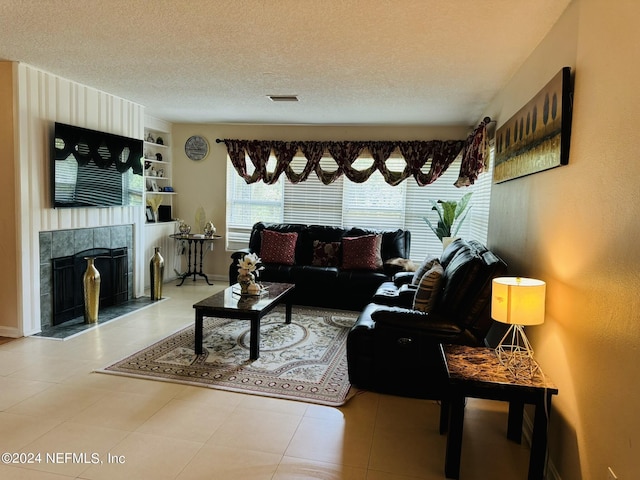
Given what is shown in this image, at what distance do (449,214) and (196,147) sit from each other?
12.6ft

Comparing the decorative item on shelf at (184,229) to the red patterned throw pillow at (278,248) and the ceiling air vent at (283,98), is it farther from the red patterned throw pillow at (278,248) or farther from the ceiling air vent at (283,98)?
the ceiling air vent at (283,98)

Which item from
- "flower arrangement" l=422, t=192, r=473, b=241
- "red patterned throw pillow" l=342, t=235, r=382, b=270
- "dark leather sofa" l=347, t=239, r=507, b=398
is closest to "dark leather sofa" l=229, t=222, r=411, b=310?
"red patterned throw pillow" l=342, t=235, r=382, b=270

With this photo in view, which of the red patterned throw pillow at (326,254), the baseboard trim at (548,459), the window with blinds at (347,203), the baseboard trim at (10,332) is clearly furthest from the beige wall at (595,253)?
the baseboard trim at (10,332)

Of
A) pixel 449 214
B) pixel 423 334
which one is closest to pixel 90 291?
pixel 423 334

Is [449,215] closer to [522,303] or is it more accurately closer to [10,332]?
[522,303]

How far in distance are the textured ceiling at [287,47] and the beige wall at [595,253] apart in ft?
1.79

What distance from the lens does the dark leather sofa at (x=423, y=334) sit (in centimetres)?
279

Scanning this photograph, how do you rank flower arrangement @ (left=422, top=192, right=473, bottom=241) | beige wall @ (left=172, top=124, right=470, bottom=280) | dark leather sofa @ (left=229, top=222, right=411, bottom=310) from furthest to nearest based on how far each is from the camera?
beige wall @ (left=172, top=124, right=470, bottom=280), flower arrangement @ (left=422, top=192, right=473, bottom=241), dark leather sofa @ (left=229, top=222, right=411, bottom=310)

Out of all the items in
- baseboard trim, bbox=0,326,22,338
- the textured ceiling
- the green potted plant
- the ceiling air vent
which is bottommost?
baseboard trim, bbox=0,326,22,338

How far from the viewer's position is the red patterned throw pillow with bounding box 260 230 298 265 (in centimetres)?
570

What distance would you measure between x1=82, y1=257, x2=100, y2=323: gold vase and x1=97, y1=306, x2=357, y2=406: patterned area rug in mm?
961

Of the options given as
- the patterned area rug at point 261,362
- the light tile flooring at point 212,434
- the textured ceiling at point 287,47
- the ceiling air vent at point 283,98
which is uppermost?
the ceiling air vent at point 283,98

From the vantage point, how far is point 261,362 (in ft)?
11.6

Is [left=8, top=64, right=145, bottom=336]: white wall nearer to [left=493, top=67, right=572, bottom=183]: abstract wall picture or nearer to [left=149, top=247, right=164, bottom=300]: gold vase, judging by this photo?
[left=149, top=247, right=164, bottom=300]: gold vase
